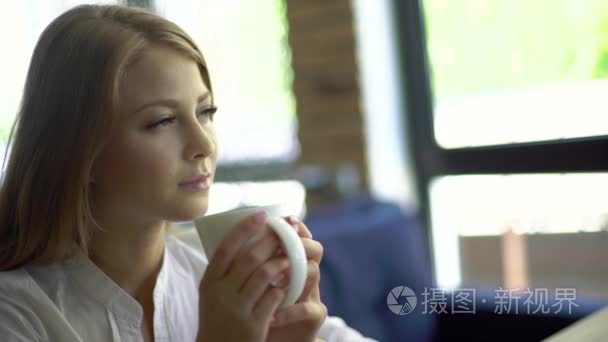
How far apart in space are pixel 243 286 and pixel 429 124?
2.04 metres

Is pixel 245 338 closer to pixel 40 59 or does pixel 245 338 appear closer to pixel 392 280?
pixel 40 59

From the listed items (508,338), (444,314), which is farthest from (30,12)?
(508,338)

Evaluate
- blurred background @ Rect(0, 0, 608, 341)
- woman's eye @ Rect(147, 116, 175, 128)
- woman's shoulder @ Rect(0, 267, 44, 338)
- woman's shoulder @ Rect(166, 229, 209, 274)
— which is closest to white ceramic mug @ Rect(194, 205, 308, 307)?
woman's eye @ Rect(147, 116, 175, 128)

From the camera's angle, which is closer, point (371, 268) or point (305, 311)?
point (305, 311)

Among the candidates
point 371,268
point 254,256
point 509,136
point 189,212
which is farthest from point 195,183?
point 509,136

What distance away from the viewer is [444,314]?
189cm

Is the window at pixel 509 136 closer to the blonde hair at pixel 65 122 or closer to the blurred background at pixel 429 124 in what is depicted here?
the blurred background at pixel 429 124

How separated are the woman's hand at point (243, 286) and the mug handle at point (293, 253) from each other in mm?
15

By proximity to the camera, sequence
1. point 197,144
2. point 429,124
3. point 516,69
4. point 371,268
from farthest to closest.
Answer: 1. point 429,124
2. point 516,69
3. point 371,268
4. point 197,144

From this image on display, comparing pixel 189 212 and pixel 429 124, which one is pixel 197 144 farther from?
pixel 429 124

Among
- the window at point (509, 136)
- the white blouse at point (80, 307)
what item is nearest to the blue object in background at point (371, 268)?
the window at point (509, 136)

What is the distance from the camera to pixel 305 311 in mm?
788

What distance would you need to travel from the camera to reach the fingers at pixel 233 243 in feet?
2.35

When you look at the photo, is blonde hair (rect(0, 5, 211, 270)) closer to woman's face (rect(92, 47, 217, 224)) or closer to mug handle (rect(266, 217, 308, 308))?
woman's face (rect(92, 47, 217, 224))
